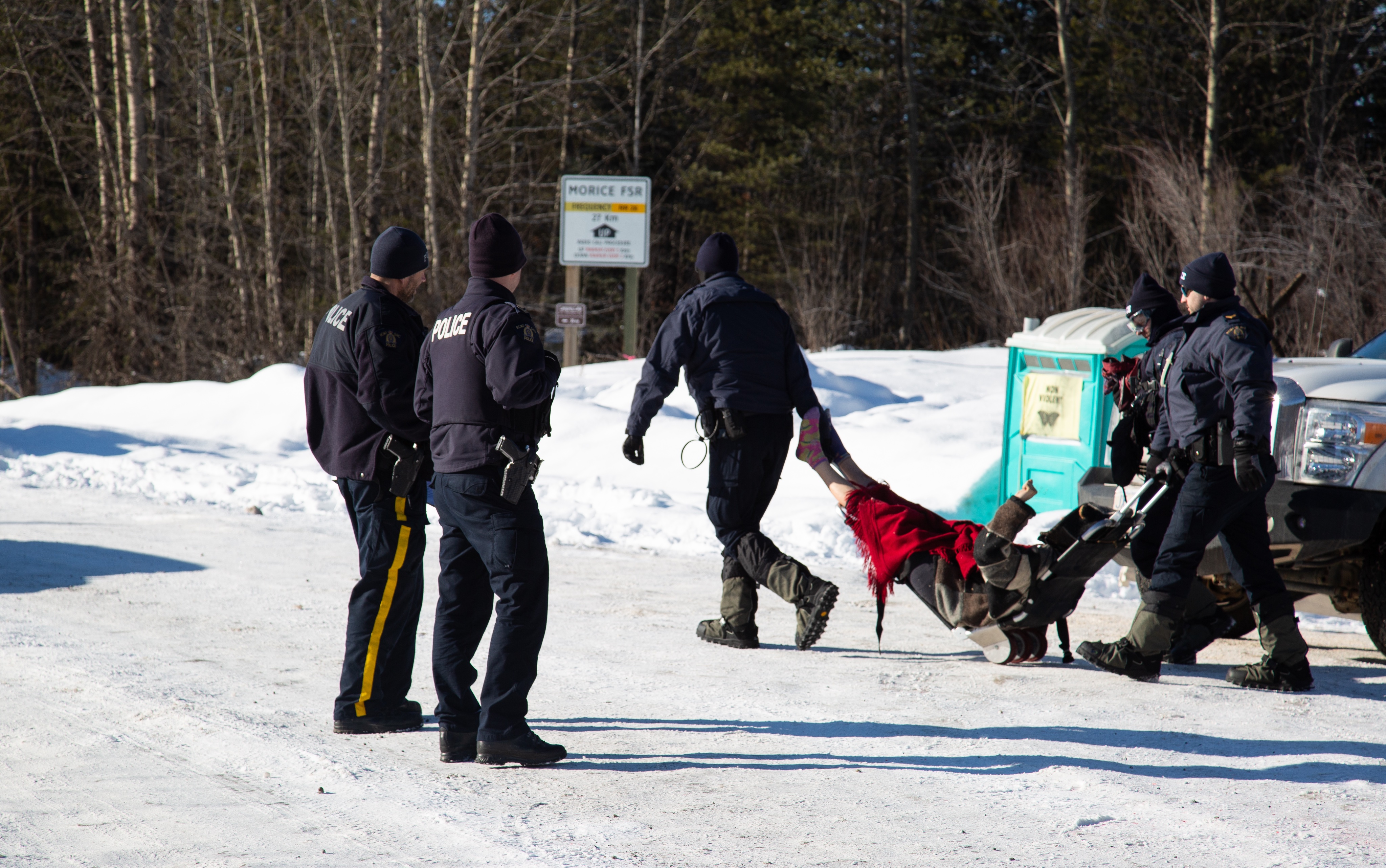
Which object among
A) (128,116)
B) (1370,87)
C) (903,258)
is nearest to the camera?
(128,116)

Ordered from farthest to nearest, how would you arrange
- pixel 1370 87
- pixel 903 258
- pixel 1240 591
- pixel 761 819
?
1. pixel 903 258
2. pixel 1370 87
3. pixel 1240 591
4. pixel 761 819

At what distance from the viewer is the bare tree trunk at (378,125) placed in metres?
20.0

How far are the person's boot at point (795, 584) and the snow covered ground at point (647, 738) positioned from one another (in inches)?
7.0

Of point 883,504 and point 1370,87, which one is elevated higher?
point 1370,87

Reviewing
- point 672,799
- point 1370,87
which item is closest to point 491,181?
point 1370,87

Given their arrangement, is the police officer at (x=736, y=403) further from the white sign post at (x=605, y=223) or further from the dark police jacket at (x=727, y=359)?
the white sign post at (x=605, y=223)

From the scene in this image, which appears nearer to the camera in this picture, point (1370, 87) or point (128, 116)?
point (128, 116)

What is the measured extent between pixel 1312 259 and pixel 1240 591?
43.0ft

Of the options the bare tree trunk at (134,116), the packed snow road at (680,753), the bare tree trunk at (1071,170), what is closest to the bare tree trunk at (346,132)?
the bare tree trunk at (134,116)

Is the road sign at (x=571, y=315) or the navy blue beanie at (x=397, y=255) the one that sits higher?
the navy blue beanie at (x=397, y=255)

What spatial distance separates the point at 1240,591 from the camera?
602 cm

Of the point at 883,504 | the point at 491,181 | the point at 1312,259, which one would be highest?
the point at 491,181

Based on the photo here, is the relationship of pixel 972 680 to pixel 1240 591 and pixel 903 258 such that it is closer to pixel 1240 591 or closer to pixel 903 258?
pixel 1240 591

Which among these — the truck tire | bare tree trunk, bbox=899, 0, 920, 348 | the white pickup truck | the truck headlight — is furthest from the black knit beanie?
bare tree trunk, bbox=899, 0, 920, 348
